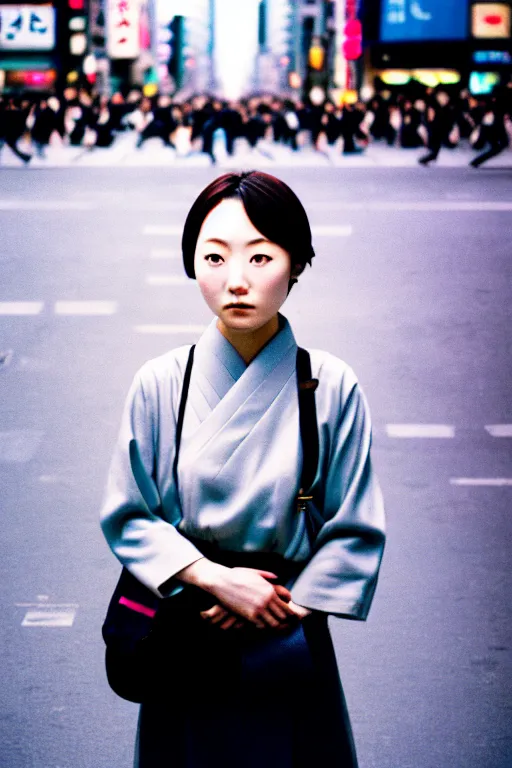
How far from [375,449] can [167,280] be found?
4.65 metres

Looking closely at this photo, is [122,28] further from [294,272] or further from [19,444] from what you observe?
[294,272]


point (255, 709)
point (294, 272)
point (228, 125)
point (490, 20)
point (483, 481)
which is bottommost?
point (483, 481)

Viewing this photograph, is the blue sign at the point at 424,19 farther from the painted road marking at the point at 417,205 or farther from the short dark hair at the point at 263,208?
the short dark hair at the point at 263,208

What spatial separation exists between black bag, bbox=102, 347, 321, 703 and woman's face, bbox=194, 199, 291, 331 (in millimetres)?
165

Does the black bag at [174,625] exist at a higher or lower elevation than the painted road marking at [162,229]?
higher

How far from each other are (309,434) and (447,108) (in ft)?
79.2

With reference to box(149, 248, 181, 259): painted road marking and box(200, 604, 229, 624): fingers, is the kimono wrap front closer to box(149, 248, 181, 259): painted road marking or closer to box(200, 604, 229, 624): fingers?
box(200, 604, 229, 624): fingers

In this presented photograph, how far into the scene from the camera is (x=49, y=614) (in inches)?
154

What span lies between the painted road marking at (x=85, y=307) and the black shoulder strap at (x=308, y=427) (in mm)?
6779

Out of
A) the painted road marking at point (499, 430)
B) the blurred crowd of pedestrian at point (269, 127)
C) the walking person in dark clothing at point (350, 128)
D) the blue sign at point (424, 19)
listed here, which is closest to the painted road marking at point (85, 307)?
the painted road marking at point (499, 430)

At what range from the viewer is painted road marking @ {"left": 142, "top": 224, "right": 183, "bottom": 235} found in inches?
478

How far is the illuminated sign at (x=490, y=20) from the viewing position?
46281 mm

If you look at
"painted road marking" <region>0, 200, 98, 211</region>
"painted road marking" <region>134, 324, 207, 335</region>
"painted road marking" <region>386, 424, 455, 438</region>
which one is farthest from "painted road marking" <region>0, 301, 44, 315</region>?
"painted road marking" <region>0, 200, 98, 211</region>

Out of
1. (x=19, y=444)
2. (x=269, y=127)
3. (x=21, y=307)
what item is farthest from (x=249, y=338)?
(x=269, y=127)
